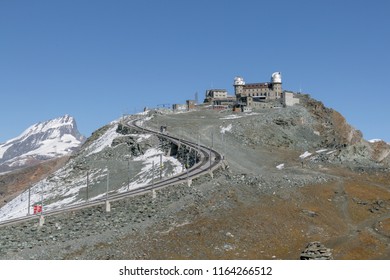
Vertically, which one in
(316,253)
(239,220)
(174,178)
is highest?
(174,178)

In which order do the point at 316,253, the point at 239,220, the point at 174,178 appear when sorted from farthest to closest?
the point at 174,178
the point at 239,220
the point at 316,253

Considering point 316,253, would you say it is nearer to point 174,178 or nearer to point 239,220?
point 239,220

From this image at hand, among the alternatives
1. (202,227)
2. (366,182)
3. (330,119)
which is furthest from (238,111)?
(202,227)

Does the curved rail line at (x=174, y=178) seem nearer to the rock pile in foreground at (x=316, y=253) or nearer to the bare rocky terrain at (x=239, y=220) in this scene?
the bare rocky terrain at (x=239, y=220)

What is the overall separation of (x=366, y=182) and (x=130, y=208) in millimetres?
50468

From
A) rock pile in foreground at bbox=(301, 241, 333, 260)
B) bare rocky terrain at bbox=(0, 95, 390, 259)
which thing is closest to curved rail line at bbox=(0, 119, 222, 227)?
bare rocky terrain at bbox=(0, 95, 390, 259)

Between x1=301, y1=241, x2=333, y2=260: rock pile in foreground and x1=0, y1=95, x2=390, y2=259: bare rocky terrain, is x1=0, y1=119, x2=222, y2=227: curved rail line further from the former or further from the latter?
x1=301, y1=241, x2=333, y2=260: rock pile in foreground

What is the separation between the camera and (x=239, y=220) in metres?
77.5

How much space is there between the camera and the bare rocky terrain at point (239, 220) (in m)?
69.2

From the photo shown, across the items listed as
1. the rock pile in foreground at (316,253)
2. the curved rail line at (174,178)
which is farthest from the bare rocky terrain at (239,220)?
the rock pile in foreground at (316,253)

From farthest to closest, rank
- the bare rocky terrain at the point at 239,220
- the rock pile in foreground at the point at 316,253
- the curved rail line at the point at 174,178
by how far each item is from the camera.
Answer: the curved rail line at the point at 174,178 < the bare rocky terrain at the point at 239,220 < the rock pile in foreground at the point at 316,253

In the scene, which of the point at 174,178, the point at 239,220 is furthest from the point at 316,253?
the point at 174,178

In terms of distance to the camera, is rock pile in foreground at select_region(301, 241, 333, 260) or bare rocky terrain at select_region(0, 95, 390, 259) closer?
rock pile in foreground at select_region(301, 241, 333, 260)

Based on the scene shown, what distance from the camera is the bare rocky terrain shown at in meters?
69.2
